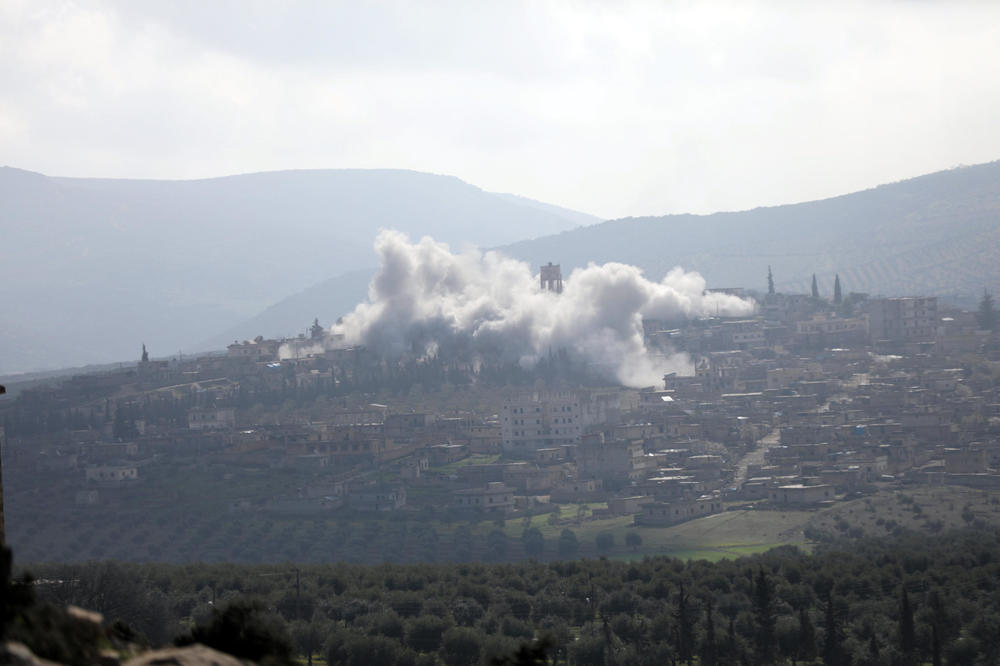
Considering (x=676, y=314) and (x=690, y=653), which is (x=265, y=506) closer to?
(x=690, y=653)

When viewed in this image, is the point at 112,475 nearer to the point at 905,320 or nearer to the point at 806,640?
the point at 806,640

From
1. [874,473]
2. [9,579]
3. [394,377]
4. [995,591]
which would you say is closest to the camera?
[9,579]

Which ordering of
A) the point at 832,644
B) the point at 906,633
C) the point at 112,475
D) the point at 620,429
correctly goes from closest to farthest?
1. the point at 906,633
2. the point at 832,644
3. the point at 112,475
4. the point at 620,429

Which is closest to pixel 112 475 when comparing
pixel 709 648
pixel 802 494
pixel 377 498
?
pixel 377 498

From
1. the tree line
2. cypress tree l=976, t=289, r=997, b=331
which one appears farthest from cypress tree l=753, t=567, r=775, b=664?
cypress tree l=976, t=289, r=997, b=331

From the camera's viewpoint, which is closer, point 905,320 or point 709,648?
point 709,648

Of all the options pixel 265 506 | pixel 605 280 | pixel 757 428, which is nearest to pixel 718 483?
pixel 757 428

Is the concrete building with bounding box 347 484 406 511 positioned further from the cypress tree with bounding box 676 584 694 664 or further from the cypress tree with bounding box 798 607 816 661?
the cypress tree with bounding box 798 607 816 661

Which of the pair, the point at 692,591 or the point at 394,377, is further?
the point at 394,377
